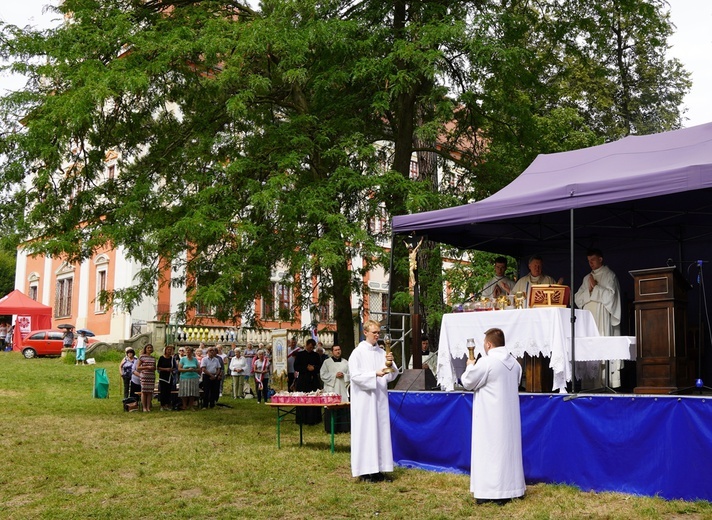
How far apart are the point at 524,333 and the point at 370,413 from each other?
7.04 feet

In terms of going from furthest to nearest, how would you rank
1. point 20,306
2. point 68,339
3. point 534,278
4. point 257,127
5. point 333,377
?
1. point 20,306
2. point 68,339
3. point 257,127
4. point 333,377
5. point 534,278

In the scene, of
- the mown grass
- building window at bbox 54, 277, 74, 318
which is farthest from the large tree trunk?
building window at bbox 54, 277, 74, 318

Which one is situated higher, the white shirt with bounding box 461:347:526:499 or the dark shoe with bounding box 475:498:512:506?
the white shirt with bounding box 461:347:526:499

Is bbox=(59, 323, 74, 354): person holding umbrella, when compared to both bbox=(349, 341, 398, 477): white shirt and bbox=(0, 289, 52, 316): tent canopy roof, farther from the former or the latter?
bbox=(349, 341, 398, 477): white shirt

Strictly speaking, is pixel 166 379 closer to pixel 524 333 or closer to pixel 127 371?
pixel 127 371

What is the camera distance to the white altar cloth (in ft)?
34.5

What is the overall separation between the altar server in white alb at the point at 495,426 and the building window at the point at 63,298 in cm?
3984

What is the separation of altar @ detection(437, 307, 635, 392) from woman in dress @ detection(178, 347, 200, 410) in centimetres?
1125

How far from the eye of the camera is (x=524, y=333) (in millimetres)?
10930

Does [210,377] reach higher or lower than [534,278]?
lower

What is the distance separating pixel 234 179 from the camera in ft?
54.0

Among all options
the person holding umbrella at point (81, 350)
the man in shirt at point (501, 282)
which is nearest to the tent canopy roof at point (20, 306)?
the person holding umbrella at point (81, 350)

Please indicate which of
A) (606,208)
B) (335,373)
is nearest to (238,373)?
(335,373)

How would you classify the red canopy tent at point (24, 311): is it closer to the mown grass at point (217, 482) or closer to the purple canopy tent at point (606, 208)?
the mown grass at point (217, 482)
